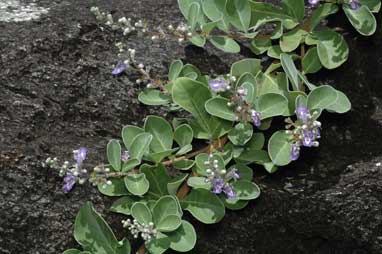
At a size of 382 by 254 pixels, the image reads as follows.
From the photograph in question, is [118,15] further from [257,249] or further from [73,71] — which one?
[257,249]

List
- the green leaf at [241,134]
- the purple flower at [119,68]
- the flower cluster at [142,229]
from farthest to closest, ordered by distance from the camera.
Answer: the purple flower at [119,68], the green leaf at [241,134], the flower cluster at [142,229]

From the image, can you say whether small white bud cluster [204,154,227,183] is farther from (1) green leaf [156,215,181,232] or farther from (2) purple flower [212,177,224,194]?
(1) green leaf [156,215,181,232]

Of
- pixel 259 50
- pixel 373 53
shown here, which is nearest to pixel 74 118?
pixel 259 50

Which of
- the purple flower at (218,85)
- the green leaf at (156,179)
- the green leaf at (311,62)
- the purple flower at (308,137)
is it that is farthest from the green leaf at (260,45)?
the green leaf at (156,179)

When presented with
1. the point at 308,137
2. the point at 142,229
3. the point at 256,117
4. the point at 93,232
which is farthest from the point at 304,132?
the point at 93,232

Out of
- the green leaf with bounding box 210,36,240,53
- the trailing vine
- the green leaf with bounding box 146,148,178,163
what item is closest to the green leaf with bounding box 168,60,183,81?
the trailing vine

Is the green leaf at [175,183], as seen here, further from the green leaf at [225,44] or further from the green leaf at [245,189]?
the green leaf at [225,44]
